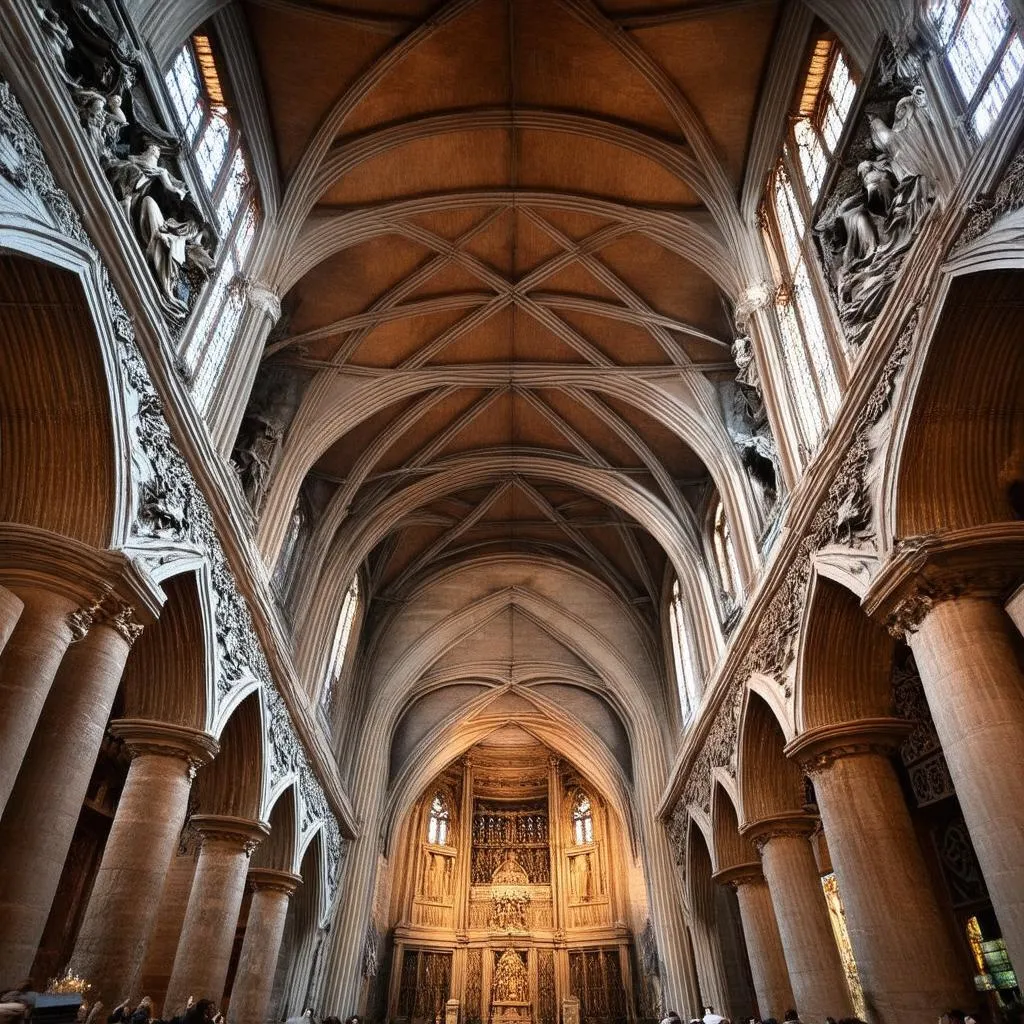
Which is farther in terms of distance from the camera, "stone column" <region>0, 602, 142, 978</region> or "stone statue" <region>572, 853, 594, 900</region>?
"stone statue" <region>572, 853, 594, 900</region>

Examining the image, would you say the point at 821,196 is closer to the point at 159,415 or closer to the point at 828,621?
the point at 828,621

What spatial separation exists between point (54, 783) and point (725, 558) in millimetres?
12940

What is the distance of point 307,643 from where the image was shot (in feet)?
53.6

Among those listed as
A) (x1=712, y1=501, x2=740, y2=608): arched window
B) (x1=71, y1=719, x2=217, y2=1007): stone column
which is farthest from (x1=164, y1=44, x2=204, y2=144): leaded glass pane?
(x1=712, y1=501, x2=740, y2=608): arched window

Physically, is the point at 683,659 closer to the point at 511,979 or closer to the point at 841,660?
the point at 841,660

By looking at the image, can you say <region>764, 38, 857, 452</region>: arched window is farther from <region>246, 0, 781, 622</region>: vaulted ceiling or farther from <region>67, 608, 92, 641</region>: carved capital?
<region>67, 608, 92, 641</region>: carved capital

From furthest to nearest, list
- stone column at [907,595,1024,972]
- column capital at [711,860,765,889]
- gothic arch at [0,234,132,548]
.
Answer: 1. column capital at [711,860,765,889]
2. gothic arch at [0,234,132,548]
3. stone column at [907,595,1024,972]

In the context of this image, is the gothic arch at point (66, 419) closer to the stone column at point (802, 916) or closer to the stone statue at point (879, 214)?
the stone statue at point (879, 214)

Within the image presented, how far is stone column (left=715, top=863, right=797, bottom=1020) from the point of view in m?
12.1

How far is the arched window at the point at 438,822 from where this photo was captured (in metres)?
28.6

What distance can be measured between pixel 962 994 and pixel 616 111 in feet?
43.4

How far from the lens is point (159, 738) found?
9.45 meters

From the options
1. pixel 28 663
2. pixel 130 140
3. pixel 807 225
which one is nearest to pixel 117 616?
pixel 28 663

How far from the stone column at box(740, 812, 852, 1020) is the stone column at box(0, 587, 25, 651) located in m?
9.82
